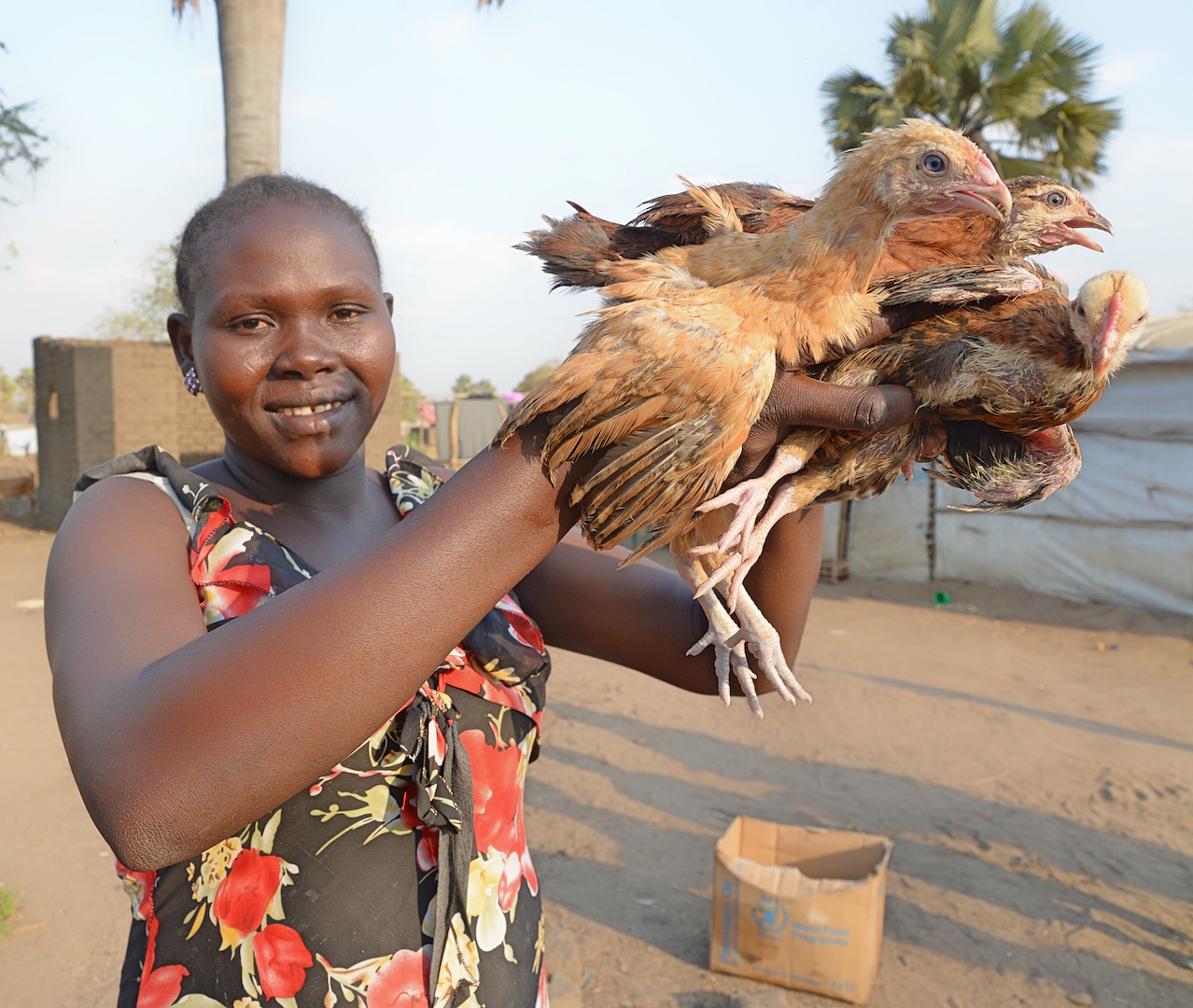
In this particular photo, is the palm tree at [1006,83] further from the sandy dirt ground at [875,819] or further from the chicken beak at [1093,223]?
the chicken beak at [1093,223]

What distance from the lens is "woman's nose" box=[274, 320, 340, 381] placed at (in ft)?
4.59

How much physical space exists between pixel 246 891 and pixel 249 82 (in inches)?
319

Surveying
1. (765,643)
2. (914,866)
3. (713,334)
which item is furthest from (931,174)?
(914,866)

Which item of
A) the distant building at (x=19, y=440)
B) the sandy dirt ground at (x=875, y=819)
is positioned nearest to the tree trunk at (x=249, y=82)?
the sandy dirt ground at (x=875, y=819)

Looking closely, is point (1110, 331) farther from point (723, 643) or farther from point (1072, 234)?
point (723, 643)

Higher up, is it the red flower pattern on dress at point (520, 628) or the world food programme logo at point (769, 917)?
the red flower pattern on dress at point (520, 628)

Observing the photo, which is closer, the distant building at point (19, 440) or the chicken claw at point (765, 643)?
the chicken claw at point (765, 643)

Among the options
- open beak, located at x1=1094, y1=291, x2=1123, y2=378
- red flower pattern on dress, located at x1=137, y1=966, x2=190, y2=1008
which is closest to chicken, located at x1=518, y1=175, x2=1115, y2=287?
open beak, located at x1=1094, y1=291, x2=1123, y2=378

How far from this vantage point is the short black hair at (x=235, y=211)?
1.44m

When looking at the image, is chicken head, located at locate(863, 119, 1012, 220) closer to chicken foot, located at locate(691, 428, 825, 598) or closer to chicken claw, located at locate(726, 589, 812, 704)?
chicken foot, located at locate(691, 428, 825, 598)

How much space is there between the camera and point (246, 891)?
1269 millimetres

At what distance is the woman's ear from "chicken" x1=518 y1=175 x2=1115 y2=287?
65 centimetres

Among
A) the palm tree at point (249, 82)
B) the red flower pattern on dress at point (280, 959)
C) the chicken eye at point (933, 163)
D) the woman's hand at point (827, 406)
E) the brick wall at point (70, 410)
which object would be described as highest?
the palm tree at point (249, 82)

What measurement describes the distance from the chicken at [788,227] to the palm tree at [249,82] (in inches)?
284
